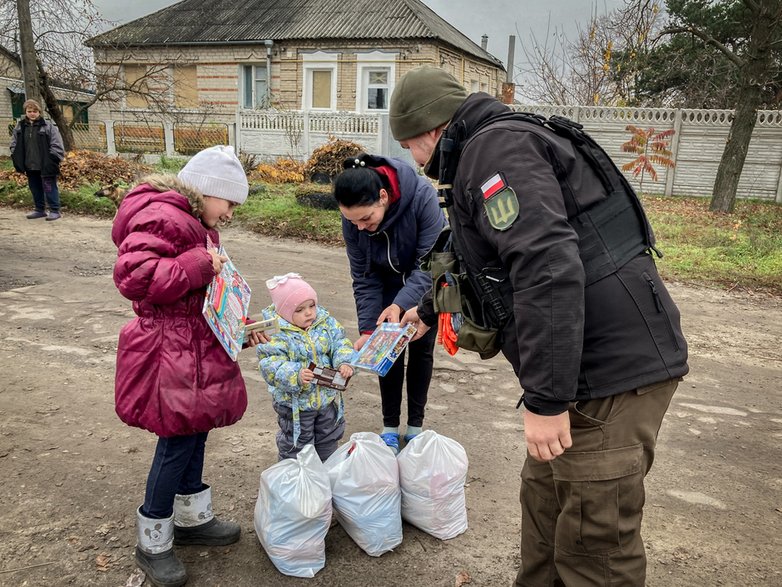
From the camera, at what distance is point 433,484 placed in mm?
2752

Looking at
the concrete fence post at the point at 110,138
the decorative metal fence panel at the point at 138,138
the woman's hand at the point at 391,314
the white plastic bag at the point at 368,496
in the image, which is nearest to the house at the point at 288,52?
the decorative metal fence panel at the point at 138,138

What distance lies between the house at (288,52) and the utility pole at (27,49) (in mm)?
9363

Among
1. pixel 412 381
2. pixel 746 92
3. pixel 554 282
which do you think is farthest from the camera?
pixel 746 92

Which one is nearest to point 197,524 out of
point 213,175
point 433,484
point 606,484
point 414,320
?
point 433,484

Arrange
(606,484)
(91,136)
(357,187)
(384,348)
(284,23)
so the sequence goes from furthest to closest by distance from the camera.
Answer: (284,23) → (91,136) → (357,187) → (384,348) → (606,484)

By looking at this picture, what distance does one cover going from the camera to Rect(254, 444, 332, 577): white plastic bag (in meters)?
2.53

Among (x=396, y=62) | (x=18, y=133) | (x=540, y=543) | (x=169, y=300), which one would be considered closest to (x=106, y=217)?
(x=18, y=133)

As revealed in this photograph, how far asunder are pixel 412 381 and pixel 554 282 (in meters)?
2.09

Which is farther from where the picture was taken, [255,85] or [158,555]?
[255,85]

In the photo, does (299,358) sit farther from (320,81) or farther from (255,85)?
(255,85)

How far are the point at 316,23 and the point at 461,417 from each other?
82.6ft

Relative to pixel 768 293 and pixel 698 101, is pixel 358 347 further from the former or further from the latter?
pixel 698 101

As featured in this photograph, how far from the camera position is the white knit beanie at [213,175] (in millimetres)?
2473

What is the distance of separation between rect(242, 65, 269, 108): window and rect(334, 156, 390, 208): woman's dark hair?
24963 millimetres
